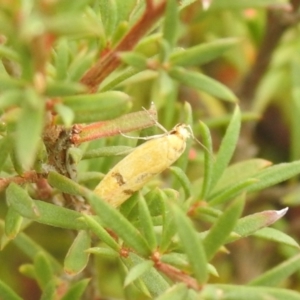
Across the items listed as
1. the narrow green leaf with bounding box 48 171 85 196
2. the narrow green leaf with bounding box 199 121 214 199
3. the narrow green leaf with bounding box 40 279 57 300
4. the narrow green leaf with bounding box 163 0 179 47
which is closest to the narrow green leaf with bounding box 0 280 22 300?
the narrow green leaf with bounding box 40 279 57 300

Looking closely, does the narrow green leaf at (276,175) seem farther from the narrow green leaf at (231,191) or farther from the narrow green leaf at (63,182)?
the narrow green leaf at (63,182)

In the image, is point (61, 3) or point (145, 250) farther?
point (145, 250)

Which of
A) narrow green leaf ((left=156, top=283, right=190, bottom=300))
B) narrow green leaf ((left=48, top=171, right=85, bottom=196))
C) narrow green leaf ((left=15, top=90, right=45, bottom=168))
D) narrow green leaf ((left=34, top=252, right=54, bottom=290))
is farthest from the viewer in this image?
narrow green leaf ((left=34, top=252, right=54, bottom=290))

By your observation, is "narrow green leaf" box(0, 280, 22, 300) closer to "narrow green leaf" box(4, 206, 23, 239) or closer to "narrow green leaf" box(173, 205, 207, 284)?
"narrow green leaf" box(4, 206, 23, 239)

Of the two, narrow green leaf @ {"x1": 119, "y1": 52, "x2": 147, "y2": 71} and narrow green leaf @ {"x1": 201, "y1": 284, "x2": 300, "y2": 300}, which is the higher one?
narrow green leaf @ {"x1": 119, "y1": 52, "x2": 147, "y2": 71}

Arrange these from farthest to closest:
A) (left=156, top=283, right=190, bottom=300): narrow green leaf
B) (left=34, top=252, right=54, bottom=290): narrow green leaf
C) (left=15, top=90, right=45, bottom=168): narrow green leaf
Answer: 1. (left=34, top=252, right=54, bottom=290): narrow green leaf
2. (left=156, top=283, right=190, bottom=300): narrow green leaf
3. (left=15, top=90, right=45, bottom=168): narrow green leaf

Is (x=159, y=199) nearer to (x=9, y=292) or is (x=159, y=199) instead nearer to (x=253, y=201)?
(x=9, y=292)

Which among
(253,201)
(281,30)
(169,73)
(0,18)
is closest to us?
(0,18)

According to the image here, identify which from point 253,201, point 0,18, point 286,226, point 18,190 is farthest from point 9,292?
point 286,226
